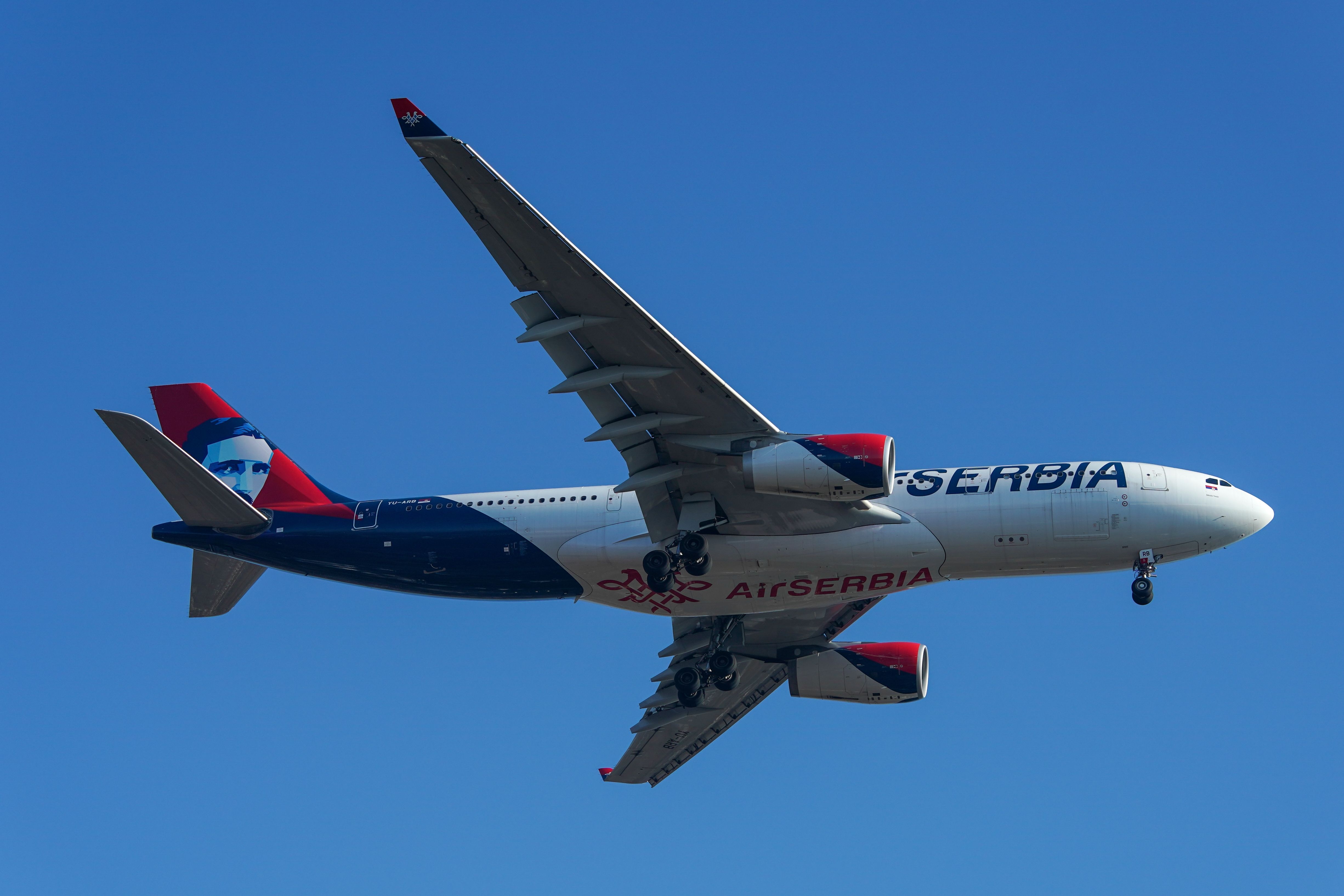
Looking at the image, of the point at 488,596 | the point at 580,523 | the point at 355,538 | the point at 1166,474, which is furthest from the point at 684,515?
the point at 1166,474

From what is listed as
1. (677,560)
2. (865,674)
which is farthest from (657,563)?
(865,674)

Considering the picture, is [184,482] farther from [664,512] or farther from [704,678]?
[704,678]

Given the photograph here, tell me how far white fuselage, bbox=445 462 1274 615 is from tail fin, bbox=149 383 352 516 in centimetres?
696

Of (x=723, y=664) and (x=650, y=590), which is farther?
(x=723, y=664)

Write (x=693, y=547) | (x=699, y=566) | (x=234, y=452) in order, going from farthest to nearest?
(x=234, y=452) → (x=699, y=566) → (x=693, y=547)

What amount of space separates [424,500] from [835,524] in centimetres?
1206

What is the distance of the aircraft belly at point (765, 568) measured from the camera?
36219mm

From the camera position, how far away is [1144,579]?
35375 millimetres

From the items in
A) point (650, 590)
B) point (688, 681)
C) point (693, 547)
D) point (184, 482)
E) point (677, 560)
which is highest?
point (184, 482)

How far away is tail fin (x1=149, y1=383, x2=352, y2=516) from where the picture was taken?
41.1 meters

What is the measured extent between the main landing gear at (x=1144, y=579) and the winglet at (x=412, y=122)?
2109 centimetres

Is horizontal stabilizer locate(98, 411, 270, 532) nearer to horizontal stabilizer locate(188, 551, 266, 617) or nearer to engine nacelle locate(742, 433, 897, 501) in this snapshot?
horizontal stabilizer locate(188, 551, 266, 617)

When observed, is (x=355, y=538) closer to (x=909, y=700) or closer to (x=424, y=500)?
(x=424, y=500)

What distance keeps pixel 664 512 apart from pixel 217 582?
15.1 meters
